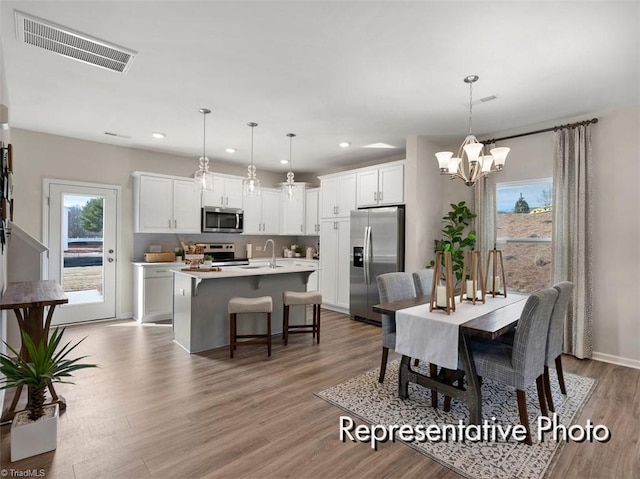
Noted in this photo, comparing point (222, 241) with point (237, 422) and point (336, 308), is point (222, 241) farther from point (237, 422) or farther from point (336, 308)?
point (237, 422)

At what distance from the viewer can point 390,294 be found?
319 centimetres

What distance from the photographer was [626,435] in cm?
229

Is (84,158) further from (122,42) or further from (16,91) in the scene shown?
(122,42)

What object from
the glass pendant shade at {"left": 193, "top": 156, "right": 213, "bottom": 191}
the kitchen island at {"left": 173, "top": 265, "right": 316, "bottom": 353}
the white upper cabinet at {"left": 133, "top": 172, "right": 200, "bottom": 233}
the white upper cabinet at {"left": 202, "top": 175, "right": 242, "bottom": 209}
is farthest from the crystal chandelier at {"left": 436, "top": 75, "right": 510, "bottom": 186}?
the white upper cabinet at {"left": 202, "top": 175, "right": 242, "bottom": 209}

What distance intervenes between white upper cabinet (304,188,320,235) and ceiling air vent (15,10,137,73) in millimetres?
4209

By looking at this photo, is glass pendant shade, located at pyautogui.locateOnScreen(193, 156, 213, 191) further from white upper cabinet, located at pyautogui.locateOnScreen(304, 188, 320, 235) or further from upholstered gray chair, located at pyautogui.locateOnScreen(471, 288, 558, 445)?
white upper cabinet, located at pyautogui.locateOnScreen(304, 188, 320, 235)

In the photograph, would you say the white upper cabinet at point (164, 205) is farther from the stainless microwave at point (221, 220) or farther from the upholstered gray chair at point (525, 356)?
the upholstered gray chair at point (525, 356)

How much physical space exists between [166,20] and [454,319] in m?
2.82

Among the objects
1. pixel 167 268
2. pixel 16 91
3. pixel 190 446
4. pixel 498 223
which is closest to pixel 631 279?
pixel 498 223

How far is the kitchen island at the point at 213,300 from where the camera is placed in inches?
148

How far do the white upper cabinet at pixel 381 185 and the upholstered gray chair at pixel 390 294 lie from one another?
1883mm

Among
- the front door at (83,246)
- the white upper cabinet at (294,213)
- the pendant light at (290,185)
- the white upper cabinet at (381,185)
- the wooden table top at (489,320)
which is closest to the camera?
the wooden table top at (489,320)

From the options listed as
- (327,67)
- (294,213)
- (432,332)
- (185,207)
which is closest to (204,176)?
(327,67)

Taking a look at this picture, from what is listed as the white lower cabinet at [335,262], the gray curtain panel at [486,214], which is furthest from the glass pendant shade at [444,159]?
the white lower cabinet at [335,262]
